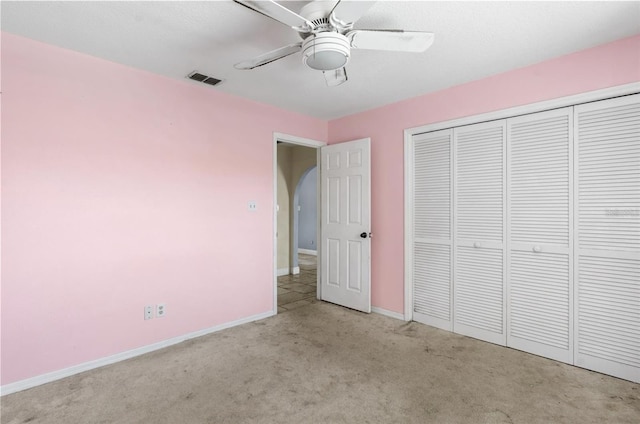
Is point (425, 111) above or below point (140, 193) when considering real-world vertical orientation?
above

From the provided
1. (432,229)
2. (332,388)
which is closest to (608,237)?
(432,229)

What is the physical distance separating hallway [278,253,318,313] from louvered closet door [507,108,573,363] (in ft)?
7.96

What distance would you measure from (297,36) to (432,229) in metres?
2.30

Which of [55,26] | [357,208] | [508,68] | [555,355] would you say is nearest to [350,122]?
[357,208]

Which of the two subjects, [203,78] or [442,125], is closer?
[203,78]

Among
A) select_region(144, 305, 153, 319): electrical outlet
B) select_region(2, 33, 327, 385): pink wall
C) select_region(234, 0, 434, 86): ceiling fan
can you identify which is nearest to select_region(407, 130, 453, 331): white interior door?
select_region(234, 0, 434, 86): ceiling fan

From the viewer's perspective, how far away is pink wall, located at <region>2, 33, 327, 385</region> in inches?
86.2

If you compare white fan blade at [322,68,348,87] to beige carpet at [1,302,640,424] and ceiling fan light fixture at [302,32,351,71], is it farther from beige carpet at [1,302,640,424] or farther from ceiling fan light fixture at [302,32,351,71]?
beige carpet at [1,302,640,424]

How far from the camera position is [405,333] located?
10.3 feet

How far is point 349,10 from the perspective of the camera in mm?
1509

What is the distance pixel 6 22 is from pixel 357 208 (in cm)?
332

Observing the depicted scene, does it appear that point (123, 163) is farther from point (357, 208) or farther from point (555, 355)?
point (555, 355)

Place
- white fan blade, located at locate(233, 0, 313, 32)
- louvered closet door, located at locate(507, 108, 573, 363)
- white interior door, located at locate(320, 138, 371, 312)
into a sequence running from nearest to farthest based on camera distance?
white fan blade, located at locate(233, 0, 313, 32)
louvered closet door, located at locate(507, 108, 573, 363)
white interior door, located at locate(320, 138, 371, 312)

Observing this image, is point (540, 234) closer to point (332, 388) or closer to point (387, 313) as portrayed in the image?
point (387, 313)
